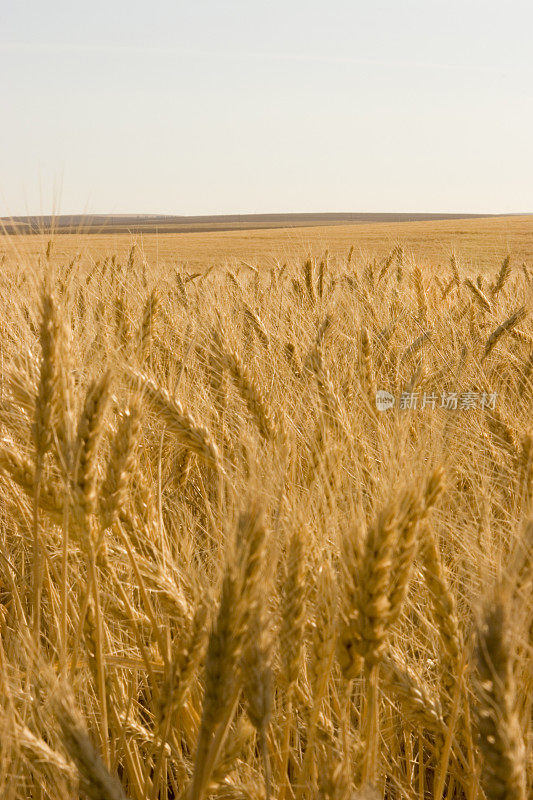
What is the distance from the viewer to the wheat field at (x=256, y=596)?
0.82 metres

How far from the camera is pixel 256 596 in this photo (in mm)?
824

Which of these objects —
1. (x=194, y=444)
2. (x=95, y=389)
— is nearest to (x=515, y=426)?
(x=194, y=444)

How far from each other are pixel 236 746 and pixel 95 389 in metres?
0.60

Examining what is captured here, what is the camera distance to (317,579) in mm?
1130

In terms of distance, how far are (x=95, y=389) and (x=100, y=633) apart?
1.40 feet

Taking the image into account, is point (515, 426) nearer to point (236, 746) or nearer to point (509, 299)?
point (236, 746)

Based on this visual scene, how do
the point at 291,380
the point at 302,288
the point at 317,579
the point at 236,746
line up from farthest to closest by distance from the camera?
the point at 302,288
the point at 291,380
the point at 317,579
the point at 236,746

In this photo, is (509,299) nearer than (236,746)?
No

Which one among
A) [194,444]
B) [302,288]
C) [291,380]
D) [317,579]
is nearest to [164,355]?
[291,380]

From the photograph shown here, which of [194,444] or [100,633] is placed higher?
[194,444]

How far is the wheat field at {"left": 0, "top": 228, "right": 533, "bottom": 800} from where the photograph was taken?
2.69 feet

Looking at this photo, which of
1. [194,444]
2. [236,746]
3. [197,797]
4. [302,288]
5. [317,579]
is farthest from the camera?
[302,288]

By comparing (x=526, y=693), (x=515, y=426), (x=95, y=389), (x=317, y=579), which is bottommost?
(x=526, y=693)

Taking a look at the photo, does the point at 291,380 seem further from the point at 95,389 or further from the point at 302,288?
the point at 302,288
